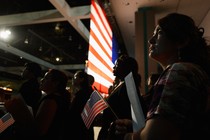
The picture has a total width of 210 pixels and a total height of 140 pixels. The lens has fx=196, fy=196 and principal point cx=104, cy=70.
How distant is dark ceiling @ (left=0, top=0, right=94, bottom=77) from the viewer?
6.32 meters

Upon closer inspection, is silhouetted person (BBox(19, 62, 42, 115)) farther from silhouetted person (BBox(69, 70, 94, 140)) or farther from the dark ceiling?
the dark ceiling

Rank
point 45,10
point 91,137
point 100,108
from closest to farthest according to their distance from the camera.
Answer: point 100,108 < point 91,137 < point 45,10

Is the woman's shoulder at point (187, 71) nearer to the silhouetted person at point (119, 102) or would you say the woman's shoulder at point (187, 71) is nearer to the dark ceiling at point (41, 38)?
the silhouetted person at point (119, 102)

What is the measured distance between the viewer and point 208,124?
76cm

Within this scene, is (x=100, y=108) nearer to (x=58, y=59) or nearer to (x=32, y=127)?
(x=32, y=127)

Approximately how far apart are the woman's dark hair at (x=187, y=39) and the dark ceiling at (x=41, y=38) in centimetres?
519

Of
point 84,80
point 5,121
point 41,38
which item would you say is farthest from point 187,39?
point 41,38

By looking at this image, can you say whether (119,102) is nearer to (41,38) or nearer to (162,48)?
(162,48)

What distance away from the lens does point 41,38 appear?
32.2ft

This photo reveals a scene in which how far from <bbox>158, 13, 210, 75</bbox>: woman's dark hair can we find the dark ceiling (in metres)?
5.19

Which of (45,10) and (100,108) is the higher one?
Result: (45,10)

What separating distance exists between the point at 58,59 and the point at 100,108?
12.8 meters

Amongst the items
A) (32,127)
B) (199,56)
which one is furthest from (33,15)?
(199,56)

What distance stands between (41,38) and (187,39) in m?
9.65
